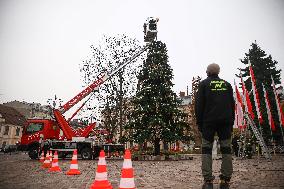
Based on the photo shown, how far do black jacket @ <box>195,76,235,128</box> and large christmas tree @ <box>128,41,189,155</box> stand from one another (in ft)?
51.2

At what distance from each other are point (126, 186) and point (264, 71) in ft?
116

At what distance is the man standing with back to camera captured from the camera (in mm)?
4395

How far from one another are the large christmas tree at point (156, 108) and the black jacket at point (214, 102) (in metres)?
15.6

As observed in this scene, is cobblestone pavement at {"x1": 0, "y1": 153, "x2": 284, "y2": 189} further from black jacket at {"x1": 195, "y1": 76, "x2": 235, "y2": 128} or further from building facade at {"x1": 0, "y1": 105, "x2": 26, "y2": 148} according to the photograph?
building facade at {"x1": 0, "y1": 105, "x2": 26, "y2": 148}

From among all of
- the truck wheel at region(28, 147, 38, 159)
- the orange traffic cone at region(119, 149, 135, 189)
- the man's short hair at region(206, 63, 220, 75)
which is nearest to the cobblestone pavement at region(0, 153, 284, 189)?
the orange traffic cone at region(119, 149, 135, 189)

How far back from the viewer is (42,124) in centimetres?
2012

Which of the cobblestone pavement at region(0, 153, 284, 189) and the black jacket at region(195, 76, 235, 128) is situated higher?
the black jacket at region(195, 76, 235, 128)

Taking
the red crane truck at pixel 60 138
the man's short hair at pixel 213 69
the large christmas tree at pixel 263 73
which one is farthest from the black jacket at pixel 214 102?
the large christmas tree at pixel 263 73

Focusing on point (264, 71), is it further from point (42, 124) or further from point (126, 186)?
point (126, 186)

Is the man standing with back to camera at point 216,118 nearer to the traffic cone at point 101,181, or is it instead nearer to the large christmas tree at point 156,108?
the traffic cone at point 101,181

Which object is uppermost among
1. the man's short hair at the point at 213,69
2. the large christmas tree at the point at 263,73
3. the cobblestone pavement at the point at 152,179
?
the large christmas tree at the point at 263,73

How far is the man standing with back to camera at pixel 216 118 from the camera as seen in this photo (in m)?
4.39

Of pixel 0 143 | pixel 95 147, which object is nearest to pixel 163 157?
→ pixel 95 147

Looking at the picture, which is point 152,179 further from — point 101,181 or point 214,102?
point 214,102
